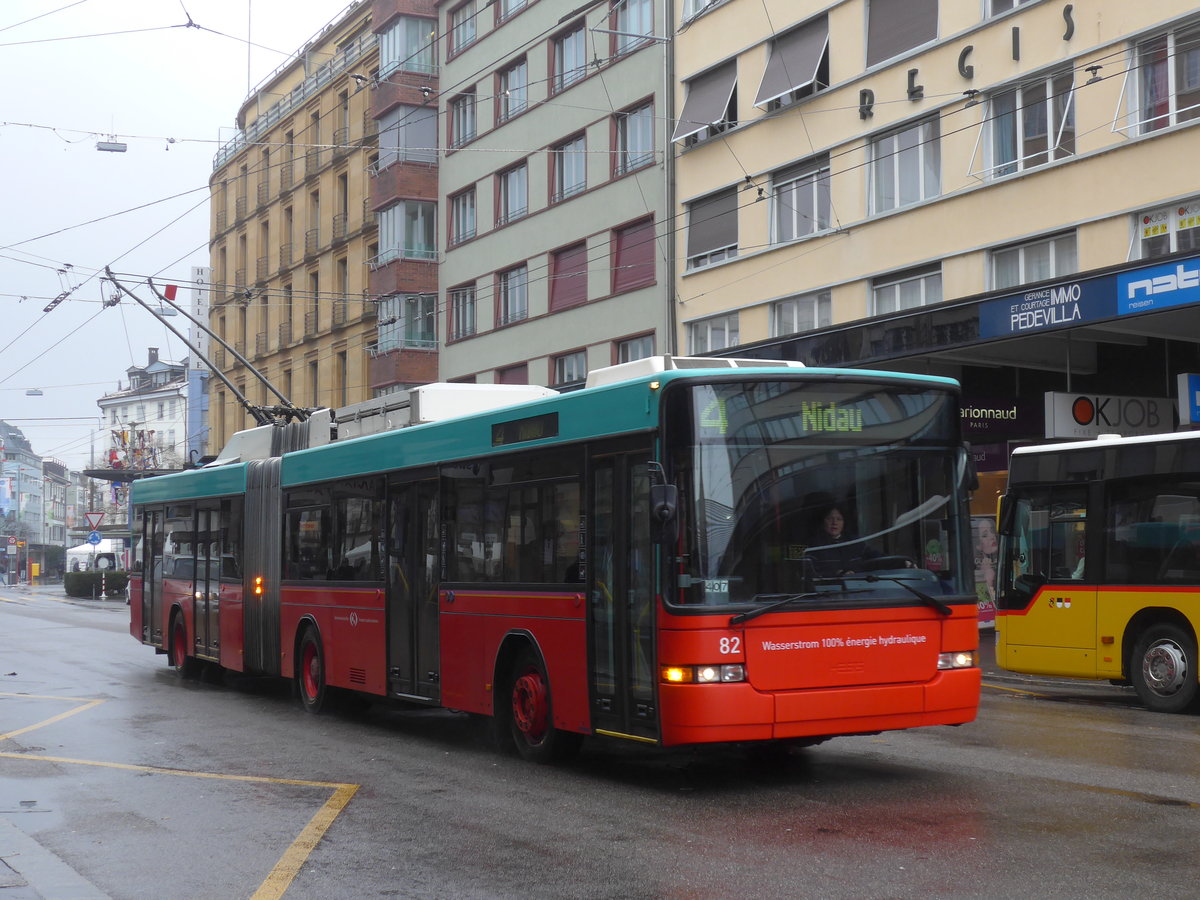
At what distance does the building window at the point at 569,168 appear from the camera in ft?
119

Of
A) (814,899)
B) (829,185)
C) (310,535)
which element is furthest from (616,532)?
(829,185)

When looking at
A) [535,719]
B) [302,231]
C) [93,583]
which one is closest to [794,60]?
[535,719]

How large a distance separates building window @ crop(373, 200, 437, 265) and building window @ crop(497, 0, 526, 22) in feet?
19.6

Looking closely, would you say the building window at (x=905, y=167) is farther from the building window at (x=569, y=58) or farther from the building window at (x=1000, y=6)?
the building window at (x=569, y=58)

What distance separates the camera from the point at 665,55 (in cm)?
3262

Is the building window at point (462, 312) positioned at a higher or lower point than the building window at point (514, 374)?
higher

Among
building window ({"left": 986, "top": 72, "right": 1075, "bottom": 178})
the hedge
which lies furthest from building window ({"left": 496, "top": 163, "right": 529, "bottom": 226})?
the hedge

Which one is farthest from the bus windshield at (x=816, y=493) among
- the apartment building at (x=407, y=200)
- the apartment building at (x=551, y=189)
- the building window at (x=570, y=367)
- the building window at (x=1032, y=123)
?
the apartment building at (x=407, y=200)

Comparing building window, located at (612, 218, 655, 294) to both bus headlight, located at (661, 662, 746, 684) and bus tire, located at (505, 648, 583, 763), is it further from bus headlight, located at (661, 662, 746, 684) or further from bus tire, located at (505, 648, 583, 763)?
bus headlight, located at (661, 662, 746, 684)

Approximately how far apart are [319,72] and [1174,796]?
4642cm

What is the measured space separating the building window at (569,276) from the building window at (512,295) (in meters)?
1.45

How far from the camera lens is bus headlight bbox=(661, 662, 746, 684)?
8883 millimetres

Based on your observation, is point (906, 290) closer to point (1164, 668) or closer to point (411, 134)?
point (1164, 668)

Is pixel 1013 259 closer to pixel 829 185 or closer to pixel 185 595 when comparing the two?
pixel 829 185
